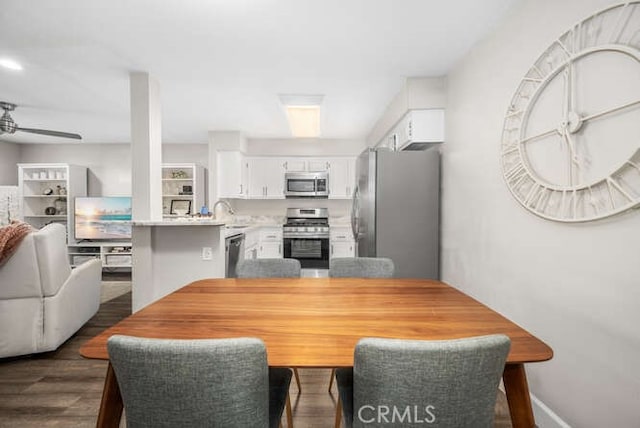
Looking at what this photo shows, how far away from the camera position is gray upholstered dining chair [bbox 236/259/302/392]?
1933mm

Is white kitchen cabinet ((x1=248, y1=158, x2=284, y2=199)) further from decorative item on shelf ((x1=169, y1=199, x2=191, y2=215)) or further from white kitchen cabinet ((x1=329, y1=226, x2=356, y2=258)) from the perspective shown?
decorative item on shelf ((x1=169, y1=199, x2=191, y2=215))

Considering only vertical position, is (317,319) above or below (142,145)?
below

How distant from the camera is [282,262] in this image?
1962 millimetres

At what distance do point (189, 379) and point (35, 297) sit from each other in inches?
96.6

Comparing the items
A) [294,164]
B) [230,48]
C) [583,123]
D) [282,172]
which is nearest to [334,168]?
[294,164]

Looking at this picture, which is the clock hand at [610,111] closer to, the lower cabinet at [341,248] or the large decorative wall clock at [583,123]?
the large decorative wall clock at [583,123]

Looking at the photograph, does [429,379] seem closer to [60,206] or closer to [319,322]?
[319,322]

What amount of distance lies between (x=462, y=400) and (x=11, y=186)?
728 centimetres

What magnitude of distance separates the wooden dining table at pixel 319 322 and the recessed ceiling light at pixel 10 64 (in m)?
2.70

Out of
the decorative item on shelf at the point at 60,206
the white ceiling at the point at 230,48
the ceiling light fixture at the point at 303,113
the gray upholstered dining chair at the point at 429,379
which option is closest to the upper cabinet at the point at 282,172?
the ceiling light fixture at the point at 303,113

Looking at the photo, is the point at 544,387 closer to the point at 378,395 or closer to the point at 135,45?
the point at 378,395

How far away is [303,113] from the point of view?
3898 mm

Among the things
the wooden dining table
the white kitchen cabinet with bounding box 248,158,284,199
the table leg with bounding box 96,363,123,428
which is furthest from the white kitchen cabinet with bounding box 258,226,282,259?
the table leg with bounding box 96,363,123,428

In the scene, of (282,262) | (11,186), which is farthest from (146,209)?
(11,186)
